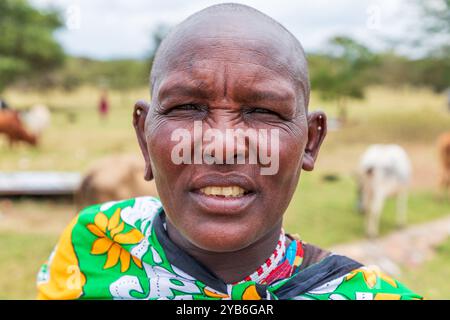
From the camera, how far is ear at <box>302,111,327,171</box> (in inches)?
55.3

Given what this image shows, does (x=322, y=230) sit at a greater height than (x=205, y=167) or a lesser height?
lesser

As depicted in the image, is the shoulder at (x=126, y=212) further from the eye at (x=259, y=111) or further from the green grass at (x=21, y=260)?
the green grass at (x=21, y=260)

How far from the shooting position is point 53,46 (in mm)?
24156

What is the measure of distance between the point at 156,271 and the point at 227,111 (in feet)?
1.71

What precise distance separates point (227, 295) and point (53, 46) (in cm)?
2496

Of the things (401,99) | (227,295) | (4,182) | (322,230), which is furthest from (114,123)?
(227,295)

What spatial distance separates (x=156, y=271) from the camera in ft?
4.58

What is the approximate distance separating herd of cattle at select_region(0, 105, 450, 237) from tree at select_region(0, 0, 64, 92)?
57.9 feet

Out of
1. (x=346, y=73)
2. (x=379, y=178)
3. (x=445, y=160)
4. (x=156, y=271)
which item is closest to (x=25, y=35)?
(x=346, y=73)

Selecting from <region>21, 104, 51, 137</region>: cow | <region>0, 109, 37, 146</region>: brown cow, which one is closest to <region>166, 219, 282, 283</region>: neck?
<region>0, 109, 37, 146</region>: brown cow

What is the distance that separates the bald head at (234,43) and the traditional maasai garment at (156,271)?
0.44m

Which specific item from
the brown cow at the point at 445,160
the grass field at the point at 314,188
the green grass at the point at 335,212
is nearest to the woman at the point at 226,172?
the grass field at the point at 314,188

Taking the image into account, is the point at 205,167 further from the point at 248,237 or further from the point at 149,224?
the point at 149,224

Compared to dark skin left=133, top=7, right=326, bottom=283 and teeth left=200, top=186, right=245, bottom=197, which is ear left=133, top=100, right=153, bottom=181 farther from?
teeth left=200, top=186, right=245, bottom=197
